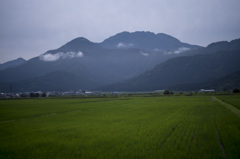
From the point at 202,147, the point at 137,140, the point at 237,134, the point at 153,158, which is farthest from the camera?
the point at 237,134

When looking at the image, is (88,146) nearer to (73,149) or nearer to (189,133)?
(73,149)

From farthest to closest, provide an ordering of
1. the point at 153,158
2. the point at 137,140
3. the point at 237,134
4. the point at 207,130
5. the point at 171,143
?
the point at 207,130, the point at 237,134, the point at 137,140, the point at 171,143, the point at 153,158

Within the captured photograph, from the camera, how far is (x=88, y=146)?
13.1 metres

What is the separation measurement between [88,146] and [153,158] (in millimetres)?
4367

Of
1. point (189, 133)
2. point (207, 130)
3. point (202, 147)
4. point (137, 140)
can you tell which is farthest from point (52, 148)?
point (207, 130)

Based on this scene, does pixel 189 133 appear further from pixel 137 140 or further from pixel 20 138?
pixel 20 138

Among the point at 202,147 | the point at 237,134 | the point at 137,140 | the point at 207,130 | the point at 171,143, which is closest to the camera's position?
the point at 202,147

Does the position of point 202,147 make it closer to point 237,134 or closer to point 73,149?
point 237,134

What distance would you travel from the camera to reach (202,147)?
1244 cm

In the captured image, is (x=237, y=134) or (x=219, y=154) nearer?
(x=219, y=154)

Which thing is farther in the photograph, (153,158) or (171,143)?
(171,143)

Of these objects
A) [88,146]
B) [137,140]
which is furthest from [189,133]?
[88,146]

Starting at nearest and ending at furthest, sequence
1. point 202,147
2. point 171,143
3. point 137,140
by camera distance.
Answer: point 202,147
point 171,143
point 137,140

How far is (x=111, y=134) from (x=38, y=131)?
21.8ft
